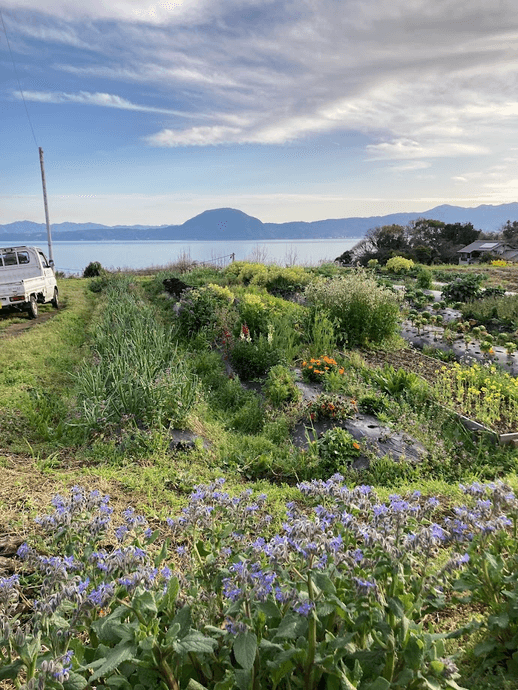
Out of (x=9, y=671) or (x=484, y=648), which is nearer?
(x=9, y=671)

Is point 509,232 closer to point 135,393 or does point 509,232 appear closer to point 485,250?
point 485,250

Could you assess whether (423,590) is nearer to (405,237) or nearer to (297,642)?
(297,642)

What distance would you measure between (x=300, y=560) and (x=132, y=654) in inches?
33.4

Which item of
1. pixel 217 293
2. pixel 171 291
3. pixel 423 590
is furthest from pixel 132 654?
pixel 171 291

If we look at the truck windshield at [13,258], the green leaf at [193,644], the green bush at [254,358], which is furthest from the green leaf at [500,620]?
the truck windshield at [13,258]

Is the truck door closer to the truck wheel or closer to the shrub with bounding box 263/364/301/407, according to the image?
the truck wheel

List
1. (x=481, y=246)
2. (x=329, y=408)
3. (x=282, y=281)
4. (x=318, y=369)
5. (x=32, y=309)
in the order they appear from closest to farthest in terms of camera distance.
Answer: (x=329, y=408) < (x=318, y=369) < (x=32, y=309) < (x=282, y=281) < (x=481, y=246)

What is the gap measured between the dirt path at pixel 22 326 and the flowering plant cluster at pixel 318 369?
7.30 meters

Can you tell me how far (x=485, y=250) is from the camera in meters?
45.7

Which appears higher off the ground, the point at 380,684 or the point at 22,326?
the point at 380,684

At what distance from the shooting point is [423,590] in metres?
2.10

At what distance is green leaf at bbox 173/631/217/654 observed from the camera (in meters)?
1.69

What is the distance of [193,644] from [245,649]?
189mm

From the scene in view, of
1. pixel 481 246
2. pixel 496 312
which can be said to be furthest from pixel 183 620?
pixel 481 246
